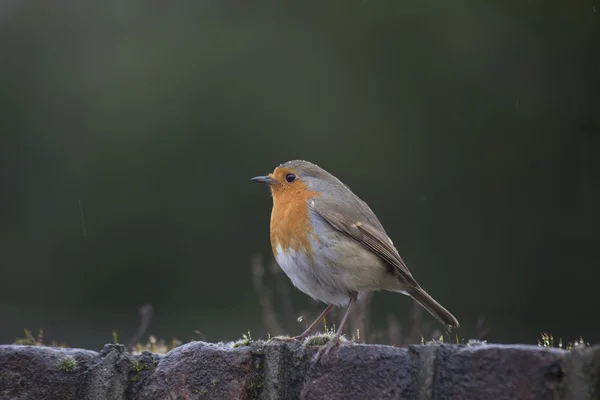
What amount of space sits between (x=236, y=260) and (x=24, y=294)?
8.12 feet

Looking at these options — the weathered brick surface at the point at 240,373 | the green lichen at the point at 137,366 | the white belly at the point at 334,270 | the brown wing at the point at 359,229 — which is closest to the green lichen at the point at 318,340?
the weathered brick surface at the point at 240,373

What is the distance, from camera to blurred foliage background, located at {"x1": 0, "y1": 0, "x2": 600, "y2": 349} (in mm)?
9578

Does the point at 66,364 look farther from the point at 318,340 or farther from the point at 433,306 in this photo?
the point at 433,306

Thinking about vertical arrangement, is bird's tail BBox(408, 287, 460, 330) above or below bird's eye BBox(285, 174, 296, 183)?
below

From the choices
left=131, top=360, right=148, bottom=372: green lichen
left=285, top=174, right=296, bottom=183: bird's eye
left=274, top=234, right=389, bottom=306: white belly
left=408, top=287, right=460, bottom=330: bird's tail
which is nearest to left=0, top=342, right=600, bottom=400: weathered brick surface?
left=131, top=360, right=148, bottom=372: green lichen

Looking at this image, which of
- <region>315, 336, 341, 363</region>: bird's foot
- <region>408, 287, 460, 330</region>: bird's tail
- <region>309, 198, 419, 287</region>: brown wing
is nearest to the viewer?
<region>315, 336, 341, 363</region>: bird's foot

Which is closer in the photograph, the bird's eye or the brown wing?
the brown wing

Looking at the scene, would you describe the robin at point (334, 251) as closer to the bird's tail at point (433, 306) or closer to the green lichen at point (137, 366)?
the bird's tail at point (433, 306)

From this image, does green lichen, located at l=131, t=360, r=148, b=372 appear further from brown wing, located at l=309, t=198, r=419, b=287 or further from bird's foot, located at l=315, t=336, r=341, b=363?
brown wing, located at l=309, t=198, r=419, b=287

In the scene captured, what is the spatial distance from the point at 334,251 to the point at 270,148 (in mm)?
6949

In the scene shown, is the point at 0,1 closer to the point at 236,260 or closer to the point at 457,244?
the point at 236,260

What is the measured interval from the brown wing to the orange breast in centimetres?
7

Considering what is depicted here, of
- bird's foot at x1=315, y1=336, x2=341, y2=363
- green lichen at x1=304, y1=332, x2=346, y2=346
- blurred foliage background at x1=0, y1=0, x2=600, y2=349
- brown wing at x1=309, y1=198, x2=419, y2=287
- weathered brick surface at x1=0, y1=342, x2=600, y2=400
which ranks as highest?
blurred foliage background at x1=0, y1=0, x2=600, y2=349

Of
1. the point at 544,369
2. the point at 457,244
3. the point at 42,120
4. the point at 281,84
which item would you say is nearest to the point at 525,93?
the point at 457,244
